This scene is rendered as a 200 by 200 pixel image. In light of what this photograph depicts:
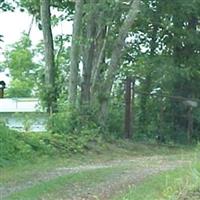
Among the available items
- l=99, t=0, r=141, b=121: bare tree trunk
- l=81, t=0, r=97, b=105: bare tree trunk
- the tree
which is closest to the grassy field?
l=99, t=0, r=141, b=121: bare tree trunk

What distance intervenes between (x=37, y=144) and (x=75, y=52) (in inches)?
212

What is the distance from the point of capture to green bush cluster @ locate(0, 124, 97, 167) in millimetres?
18031

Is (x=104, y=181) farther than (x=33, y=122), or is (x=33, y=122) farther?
(x=33, y=122)

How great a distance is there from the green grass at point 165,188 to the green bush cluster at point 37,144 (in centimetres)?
583

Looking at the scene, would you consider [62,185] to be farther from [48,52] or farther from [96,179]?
[48,52]

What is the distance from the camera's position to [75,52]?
946 inches

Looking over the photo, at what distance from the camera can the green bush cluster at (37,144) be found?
710 inches

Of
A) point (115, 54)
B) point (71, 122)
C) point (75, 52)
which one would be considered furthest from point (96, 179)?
point (115, 54)

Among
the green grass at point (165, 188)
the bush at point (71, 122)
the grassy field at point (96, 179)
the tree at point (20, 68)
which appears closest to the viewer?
the green grass at point (165, 188)

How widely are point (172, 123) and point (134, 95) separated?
2591 millimetres

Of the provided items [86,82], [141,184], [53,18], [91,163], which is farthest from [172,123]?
[141,184]

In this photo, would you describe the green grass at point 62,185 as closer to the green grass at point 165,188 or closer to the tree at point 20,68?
the green grass at point 165,188

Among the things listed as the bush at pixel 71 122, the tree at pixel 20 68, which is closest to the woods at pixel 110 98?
the bush at pixel 71 122

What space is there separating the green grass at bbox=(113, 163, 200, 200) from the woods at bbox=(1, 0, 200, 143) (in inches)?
439
